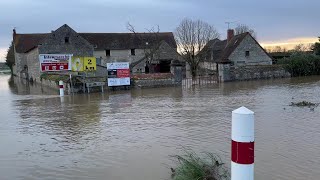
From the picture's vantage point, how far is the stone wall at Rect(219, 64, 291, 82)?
33.7 metres

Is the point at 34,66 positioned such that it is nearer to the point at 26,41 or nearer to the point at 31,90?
the point at 31,90

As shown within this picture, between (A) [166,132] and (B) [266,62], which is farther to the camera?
(B) [266,62]

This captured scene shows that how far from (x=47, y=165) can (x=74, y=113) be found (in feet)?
26.2

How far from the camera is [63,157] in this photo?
823 centimetres

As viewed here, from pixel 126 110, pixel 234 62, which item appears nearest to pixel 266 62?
pixel 234 62

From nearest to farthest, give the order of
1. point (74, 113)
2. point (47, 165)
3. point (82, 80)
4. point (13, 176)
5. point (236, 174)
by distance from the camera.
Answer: point (236, 174)
point (13, 176)
point (47, 165)
point (74, 113)
point (82, 80)

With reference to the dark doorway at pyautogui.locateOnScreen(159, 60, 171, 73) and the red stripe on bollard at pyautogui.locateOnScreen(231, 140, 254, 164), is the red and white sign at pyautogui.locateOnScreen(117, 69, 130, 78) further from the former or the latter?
the red stripe on bollard at pyautogui.locateOnScreen(231, 140, 254, 164)

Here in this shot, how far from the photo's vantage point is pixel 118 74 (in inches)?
1078

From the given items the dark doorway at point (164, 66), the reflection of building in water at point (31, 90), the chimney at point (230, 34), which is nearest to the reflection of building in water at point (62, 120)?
the reflection of building in water at point (31, 90)

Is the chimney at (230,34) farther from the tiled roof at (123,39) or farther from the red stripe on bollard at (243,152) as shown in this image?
the red stripe on bollard at (243,152)

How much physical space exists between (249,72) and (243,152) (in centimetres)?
3350

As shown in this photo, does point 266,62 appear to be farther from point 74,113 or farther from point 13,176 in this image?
point 13,176

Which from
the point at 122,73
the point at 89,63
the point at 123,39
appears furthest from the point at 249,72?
the point at 123,39

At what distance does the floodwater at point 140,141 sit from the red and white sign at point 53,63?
39.8 feet
